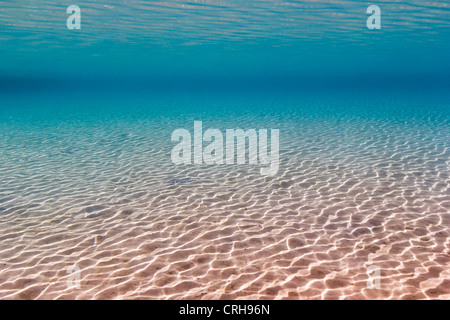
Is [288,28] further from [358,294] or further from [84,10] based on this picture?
[358,294]

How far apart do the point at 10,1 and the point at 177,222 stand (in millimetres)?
18590

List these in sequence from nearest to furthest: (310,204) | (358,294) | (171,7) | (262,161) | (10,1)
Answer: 1. (358,294)
2. (310,204)
3. (262,161)
4. (10,1)
5. (171,7)

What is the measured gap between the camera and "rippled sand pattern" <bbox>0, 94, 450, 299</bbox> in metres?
4.61

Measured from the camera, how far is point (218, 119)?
21844 millimetres

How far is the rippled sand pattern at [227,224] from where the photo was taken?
4.61m

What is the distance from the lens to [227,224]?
21.6 feet

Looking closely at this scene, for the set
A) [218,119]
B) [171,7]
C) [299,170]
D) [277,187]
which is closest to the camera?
[277,187]
